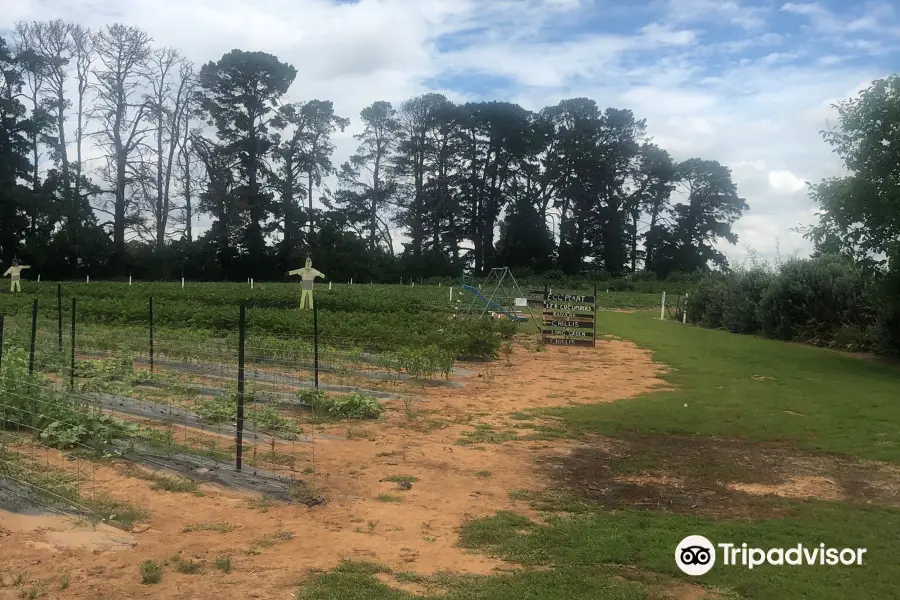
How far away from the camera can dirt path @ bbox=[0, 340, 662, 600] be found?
398cm

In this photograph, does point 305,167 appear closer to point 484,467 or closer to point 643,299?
point 643,299

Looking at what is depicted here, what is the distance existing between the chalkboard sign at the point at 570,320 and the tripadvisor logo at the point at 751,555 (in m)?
13.2

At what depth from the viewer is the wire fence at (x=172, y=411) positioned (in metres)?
5.79

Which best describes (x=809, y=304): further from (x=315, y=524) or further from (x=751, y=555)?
(x=315, y=524)

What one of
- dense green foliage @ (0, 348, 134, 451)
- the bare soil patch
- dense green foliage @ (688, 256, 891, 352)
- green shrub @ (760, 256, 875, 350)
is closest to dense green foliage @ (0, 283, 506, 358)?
the bare soil patch

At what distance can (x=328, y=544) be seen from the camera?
4609 millimetres

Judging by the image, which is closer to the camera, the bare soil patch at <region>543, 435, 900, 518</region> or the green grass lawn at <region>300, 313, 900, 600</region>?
the green grass lawn at <region>300, 313, 900, 600</region>

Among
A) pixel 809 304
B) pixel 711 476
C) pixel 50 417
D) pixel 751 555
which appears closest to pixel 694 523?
pixel 751 555

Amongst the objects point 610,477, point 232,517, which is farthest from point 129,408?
point 610,477

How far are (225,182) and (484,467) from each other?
163ft

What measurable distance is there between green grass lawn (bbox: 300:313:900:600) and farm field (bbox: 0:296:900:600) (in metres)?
0.02

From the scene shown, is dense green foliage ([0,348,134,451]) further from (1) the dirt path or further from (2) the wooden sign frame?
(2) the wooden sign frame

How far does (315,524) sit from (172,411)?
4.03m

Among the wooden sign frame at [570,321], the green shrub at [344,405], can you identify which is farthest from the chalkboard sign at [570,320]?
the green shrub at [344,405]
